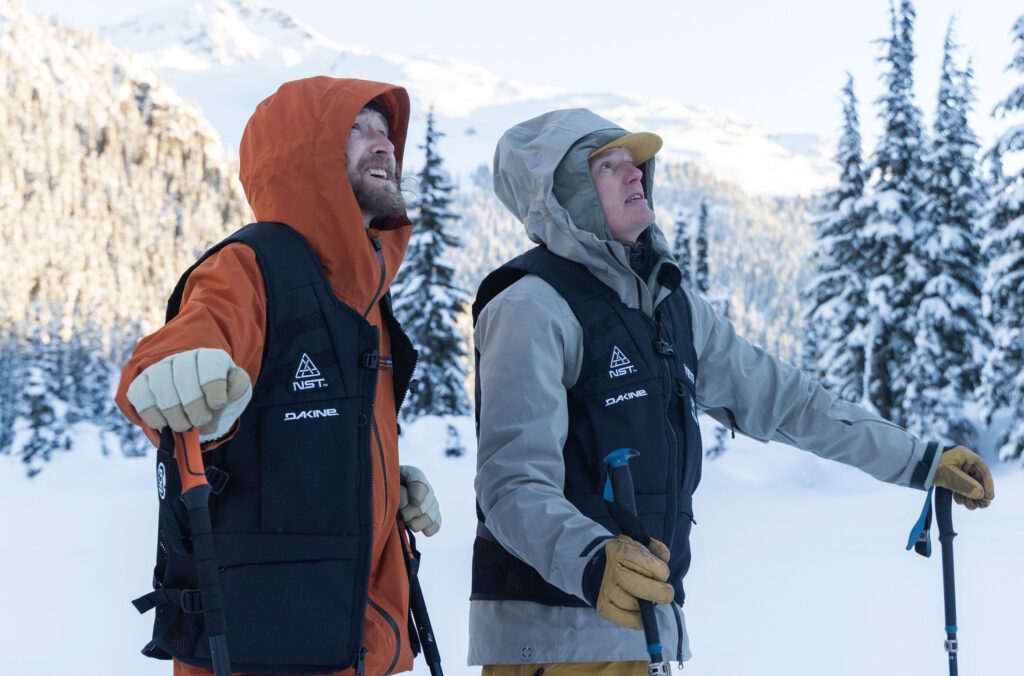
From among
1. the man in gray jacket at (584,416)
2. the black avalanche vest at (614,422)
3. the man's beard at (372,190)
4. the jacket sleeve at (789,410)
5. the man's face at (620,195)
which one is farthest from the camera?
the jacket sleeve at (789,410)

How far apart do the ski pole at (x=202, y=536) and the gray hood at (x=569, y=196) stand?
144cm

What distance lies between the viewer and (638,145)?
10.5 ft

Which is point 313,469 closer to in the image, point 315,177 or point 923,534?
point 315,177

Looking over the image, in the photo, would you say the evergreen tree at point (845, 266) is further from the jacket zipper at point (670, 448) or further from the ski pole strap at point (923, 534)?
the jacket zipper at point (670, 448)

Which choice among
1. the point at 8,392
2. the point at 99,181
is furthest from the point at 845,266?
the point at 99,181

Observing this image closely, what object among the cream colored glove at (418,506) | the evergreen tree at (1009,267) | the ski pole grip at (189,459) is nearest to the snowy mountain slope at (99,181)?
the evergreen tree at (1009,267)

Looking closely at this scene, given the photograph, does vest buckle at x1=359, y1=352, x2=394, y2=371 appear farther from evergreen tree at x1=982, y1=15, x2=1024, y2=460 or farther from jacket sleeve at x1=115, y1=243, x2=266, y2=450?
evergreen tree at x1=982, y1=15, x2=1024, y2=460

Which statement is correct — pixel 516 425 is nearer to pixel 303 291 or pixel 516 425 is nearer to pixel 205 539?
pixel 303 291

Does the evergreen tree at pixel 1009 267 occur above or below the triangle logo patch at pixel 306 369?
below

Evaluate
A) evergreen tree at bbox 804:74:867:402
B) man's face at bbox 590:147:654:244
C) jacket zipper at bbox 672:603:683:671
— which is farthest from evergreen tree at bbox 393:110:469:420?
jacket zipper at bbox 672:603:683:671

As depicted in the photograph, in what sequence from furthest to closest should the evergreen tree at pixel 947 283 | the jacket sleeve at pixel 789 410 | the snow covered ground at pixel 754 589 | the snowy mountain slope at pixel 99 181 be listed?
the snowy mountain slope at pixel 99 181 < the evergreen tree at pixel 947 283 < the snow covered ground at pixel 754 589 < the jacket sleeve at pixel 789 410

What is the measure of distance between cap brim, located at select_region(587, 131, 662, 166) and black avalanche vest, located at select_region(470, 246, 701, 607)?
0.46 m

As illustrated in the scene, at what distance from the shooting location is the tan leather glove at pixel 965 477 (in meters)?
3.23

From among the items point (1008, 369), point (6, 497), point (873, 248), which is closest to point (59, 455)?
point (6, 497)
